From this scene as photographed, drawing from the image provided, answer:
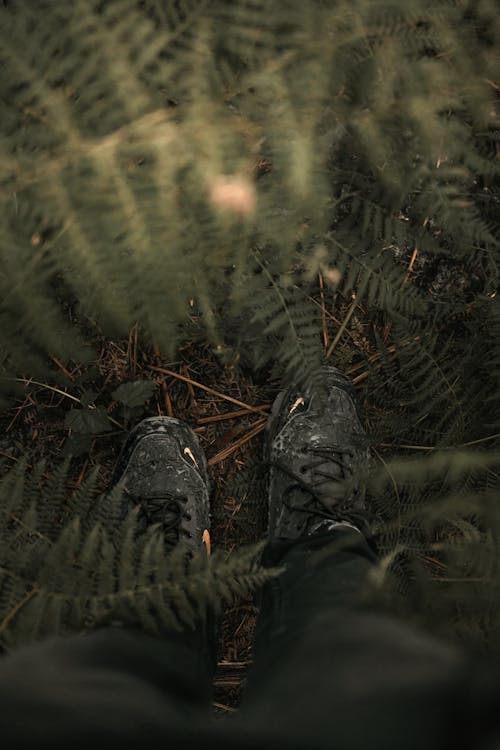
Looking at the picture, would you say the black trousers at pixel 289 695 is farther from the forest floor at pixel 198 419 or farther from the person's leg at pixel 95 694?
the forest floor at pixel 198 419

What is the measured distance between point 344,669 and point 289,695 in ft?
0.33

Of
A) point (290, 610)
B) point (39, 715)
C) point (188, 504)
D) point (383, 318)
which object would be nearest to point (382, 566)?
point (290, 610)

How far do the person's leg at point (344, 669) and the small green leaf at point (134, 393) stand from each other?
2.43 feet

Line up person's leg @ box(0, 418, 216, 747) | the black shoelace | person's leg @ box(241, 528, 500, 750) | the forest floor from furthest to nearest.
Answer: the forest floor, the black shoelace, person's leg @ box(0, 418, 216, 747), person's leg @ box(241, 528, 500, 750)

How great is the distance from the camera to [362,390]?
226 cm

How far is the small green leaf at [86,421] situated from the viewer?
210cm

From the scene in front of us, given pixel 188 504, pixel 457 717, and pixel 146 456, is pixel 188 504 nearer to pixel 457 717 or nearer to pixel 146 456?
pixel 146 456

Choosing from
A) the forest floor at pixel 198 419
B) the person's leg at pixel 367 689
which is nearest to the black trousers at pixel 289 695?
the person's leg at pixel 367 689

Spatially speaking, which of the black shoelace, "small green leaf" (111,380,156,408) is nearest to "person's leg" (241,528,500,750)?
the black shoelace

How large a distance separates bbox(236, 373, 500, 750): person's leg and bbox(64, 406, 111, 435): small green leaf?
80 cm

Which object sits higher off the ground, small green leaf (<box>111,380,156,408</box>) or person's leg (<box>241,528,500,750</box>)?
person's leg (<box>241,528,500,750</box>)

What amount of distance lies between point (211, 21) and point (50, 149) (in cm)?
49

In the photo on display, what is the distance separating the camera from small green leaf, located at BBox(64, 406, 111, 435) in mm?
2098

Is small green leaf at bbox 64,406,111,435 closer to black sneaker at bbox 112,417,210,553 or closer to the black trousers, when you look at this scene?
black sneaker at bbox 112,417,210,553
